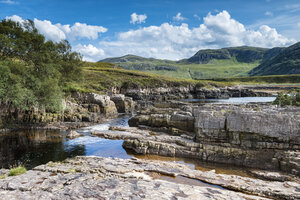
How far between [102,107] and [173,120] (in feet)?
96.3

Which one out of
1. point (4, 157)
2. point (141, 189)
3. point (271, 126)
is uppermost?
point (271, 126)

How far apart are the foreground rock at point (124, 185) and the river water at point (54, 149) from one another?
182 inches

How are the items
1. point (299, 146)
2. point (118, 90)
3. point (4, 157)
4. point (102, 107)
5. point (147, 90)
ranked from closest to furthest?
1. point (299, 146)
2. point (4, 157)
3. point (102, 107)
4. point (118, 90)
5. point (147, 90)

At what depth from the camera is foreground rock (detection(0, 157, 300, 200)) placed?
1223cm

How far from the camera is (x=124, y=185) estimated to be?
13.5 meters

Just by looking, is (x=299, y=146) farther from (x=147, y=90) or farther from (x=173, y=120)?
(x=147, y=90)

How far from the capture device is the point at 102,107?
195ft

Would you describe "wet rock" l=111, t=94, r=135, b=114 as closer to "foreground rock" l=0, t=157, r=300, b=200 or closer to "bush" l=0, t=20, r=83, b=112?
"bush" l=0, t=20, r=83, b=112

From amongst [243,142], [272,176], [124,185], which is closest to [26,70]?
[124,185]

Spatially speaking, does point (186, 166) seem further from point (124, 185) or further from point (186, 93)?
point (186, 93)

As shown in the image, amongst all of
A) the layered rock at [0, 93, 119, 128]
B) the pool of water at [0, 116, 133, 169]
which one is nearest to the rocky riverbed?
the layered rock at [0, 93, 119, 128]

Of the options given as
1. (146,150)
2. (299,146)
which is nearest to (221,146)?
(299,146)

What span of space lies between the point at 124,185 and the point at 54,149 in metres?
19.2

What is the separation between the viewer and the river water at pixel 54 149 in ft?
75.2
